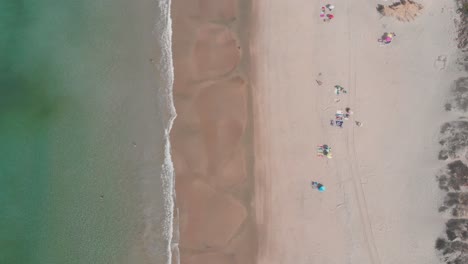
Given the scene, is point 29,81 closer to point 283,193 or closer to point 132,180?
point 132,180

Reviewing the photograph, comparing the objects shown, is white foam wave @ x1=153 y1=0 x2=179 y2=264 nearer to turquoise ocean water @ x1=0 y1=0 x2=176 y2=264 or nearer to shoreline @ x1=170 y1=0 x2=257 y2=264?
turquoise ocean water @ x1=0 y1=0 x2=176 y2=264

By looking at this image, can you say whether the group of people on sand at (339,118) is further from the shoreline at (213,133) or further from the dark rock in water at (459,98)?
the dark rock in water at (459,98)

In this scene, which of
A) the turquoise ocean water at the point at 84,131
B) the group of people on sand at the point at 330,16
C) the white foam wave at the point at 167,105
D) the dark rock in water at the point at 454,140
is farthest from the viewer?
the group of people on sand at the point at 330,16

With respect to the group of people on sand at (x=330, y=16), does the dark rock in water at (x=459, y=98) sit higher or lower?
lower

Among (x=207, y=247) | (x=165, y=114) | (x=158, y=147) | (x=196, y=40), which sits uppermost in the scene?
(x=196, y=40)

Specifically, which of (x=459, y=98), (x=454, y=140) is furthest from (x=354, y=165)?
(x=459, y=98)

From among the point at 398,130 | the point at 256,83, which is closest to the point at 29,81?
the point at 256,83

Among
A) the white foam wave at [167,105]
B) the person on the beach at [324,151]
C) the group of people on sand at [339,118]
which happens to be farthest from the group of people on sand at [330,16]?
the white foam wave at [167,105]
